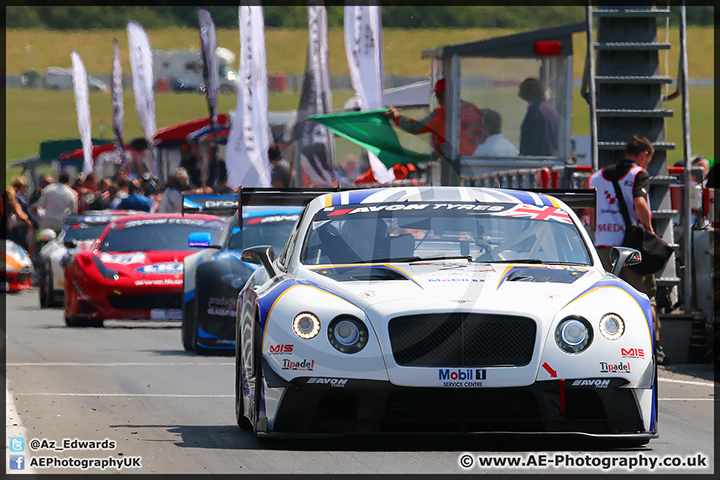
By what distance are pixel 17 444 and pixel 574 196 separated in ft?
12.4

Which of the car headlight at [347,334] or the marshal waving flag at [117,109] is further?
the marshal waving flag at [117,109]

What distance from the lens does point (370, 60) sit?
75.3 ft

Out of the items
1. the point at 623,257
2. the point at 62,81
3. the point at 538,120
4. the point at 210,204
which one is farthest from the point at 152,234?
the point at 62,81

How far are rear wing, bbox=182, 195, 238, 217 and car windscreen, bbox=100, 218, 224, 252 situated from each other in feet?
5.51

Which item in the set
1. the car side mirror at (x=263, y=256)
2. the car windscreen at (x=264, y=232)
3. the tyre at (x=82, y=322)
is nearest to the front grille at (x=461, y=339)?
the car side mirror at (x=263, y=256)

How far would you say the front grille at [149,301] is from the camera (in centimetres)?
1529

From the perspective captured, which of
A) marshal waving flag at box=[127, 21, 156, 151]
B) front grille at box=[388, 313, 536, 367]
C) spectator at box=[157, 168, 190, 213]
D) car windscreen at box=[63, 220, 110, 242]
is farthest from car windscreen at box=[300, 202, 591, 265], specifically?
marshal waving flag at box=[127, 21, 156, 151]

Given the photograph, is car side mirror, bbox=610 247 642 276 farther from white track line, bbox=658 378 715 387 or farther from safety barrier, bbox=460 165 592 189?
safety barrier, bbox=460 165 592 189

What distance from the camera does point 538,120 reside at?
1873 centimetres

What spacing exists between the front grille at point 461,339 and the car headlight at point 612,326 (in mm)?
364

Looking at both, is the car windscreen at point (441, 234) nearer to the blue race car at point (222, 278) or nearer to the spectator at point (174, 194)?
the blue race car at point (222, 278)

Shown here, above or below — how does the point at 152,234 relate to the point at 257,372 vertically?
above

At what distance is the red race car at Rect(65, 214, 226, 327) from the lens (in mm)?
15312

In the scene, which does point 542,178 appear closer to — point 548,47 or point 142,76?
point 548,47
